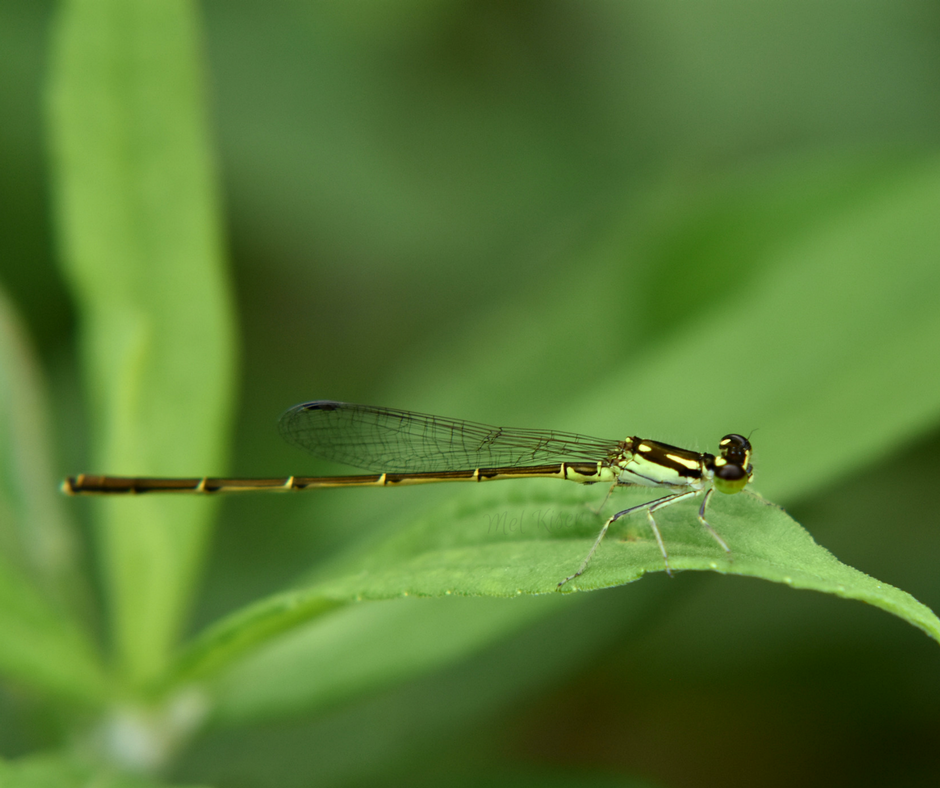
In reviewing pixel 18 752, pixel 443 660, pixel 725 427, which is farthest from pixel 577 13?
pixel 18 752

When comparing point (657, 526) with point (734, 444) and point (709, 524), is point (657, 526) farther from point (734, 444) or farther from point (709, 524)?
point (734, 444)

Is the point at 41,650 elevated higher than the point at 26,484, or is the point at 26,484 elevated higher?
the point at 26,484

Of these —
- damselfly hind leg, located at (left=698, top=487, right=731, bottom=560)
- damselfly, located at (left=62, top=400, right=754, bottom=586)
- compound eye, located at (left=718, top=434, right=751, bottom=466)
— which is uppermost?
damselfly, located at (left=62, top=400, right=754, bottom=586)

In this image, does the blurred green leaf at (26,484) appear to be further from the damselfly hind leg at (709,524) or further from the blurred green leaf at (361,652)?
the damselfly hind leg at (709,524)

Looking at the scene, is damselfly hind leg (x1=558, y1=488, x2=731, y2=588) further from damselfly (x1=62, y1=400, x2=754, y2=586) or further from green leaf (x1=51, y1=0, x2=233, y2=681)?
green leaf (x1=51, y1=0, x2=233, y2=681)

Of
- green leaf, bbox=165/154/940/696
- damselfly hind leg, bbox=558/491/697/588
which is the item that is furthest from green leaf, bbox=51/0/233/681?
damselfly hind leg, bbox=558/491/697/588

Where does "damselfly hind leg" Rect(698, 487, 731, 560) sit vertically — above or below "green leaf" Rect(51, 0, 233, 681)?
below

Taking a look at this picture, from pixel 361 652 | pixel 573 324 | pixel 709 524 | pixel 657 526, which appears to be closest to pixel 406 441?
pixel 573 324

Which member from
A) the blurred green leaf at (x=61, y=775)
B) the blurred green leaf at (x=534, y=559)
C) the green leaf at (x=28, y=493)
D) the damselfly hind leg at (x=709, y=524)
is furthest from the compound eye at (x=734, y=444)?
the green leaf at (x=28, y=493)
